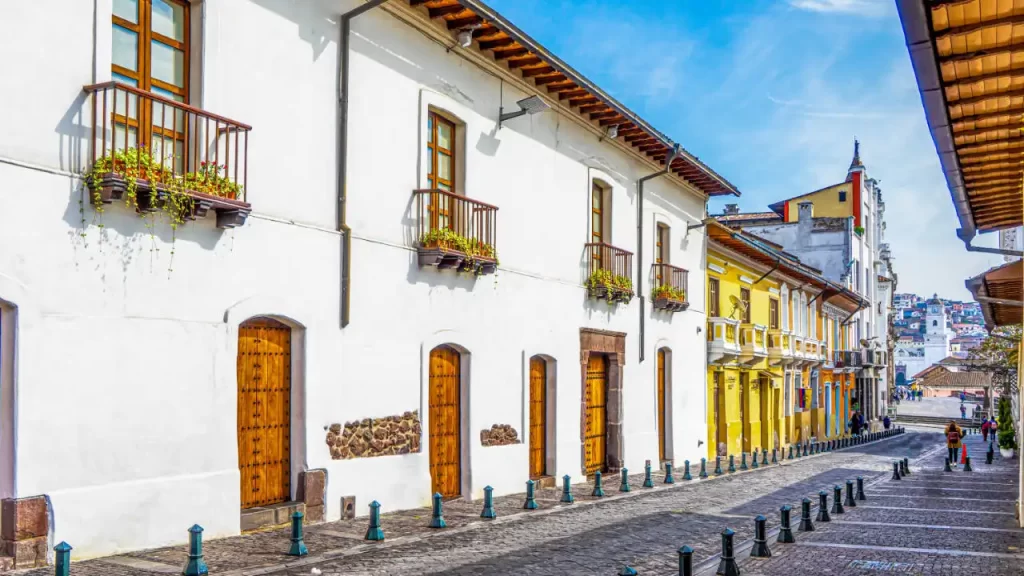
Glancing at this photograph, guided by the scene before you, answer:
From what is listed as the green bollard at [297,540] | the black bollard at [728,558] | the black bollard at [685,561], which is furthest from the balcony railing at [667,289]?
the black bollard at [685,561]

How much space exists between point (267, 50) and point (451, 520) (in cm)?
661

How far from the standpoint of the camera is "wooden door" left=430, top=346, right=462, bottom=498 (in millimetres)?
14844

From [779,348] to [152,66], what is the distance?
26.6 metres

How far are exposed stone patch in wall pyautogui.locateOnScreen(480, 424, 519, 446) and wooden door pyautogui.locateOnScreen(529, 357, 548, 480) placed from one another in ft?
3.11

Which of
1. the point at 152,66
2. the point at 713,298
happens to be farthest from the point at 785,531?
the point at 713,298

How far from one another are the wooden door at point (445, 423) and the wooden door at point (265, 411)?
3254 millimetres

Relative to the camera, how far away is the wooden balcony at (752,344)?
95.7 ft

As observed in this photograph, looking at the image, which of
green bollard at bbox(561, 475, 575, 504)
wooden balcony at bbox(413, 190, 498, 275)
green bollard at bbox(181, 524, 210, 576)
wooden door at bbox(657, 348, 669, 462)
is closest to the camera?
green bollard at bbox(181, 524, 210, 576)

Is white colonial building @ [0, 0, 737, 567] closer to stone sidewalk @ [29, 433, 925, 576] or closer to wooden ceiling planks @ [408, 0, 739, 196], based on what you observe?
wooden ceiling planks @ [408, 0, 739, 196]

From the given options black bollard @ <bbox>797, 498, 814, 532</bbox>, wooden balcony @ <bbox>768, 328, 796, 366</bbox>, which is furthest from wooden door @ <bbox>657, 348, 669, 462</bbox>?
black bollard @ <bbox>797, 498, 814, 532</bbox>

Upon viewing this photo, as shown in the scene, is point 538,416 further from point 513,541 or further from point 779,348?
point 779,348

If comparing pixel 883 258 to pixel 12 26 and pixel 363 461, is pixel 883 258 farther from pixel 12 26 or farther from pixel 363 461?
pixel 12 26

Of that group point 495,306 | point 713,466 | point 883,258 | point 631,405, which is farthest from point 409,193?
point 883,258

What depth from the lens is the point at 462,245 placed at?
14719mm
